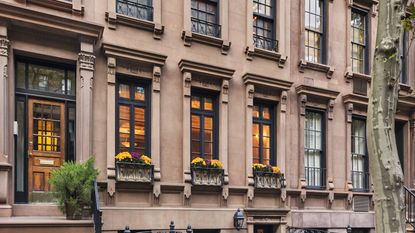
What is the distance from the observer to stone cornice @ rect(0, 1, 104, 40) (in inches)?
397

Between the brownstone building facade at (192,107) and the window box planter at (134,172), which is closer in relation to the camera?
the brownstone building facade at (192,107)

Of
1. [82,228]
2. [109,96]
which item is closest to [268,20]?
[109,96]

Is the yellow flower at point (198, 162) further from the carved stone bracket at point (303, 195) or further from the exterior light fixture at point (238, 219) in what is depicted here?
the carved stone bracket at point (303, 195)

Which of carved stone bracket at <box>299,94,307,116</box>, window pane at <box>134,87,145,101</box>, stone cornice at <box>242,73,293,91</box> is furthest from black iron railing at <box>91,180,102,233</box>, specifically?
carved stone bracket at <box>299,94,307,116</box>

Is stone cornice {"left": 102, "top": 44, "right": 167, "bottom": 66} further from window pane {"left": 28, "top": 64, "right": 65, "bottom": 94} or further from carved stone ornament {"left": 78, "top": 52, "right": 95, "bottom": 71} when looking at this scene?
window pane {"left": 28, "top": 64, "right": 65, "bottom": 94}

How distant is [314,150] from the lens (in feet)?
51.5

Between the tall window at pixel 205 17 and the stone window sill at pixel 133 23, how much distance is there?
125 cm

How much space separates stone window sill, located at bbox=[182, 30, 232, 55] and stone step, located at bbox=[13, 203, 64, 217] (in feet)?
17.5

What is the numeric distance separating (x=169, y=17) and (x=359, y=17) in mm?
7944

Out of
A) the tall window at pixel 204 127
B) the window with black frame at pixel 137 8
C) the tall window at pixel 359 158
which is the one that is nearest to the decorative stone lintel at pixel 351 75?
the tall window at pixel 359 158

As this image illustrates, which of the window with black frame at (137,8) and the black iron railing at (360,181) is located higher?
the window with black frame at (137,8)

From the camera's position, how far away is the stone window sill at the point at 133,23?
38.2 feet

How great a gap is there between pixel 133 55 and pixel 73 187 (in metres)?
3.78

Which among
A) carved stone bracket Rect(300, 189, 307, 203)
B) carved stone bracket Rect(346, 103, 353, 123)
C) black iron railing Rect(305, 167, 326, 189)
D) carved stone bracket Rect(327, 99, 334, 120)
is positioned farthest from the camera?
carved stone bracket Rect(346, 103, 353, 123)
